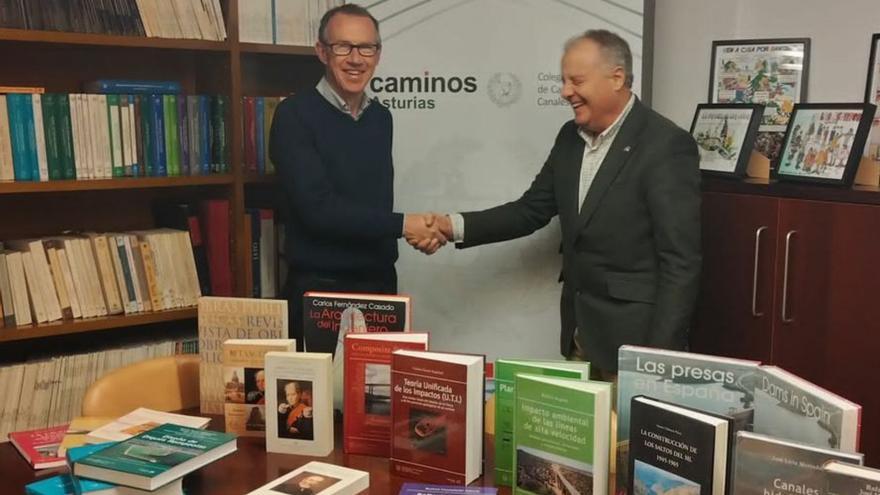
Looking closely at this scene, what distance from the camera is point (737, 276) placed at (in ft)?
8.90

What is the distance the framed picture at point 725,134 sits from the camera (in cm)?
275

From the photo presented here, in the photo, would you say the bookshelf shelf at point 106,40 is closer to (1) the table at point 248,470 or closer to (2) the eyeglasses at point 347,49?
(2) the eyeglasses at point 347,49

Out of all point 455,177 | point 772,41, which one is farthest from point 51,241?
point 772,41

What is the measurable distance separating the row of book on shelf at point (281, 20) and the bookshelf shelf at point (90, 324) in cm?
100

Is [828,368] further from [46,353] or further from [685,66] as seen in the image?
[46,353]

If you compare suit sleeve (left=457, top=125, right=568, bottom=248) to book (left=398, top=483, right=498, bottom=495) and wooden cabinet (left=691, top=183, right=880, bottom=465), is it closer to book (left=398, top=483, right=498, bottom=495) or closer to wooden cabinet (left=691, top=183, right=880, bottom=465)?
wooden cabinet (left=691, top=183, right=880, bottom=465)

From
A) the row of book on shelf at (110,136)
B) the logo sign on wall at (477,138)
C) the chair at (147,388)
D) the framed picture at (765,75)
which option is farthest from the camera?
the logo sign on wall at (477,138)

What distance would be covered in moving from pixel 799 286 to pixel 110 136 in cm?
221

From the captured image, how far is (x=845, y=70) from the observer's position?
9.20 ft

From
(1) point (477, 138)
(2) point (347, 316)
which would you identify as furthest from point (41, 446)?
(1) point (477, 138)

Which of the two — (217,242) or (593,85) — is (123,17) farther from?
(593,85)

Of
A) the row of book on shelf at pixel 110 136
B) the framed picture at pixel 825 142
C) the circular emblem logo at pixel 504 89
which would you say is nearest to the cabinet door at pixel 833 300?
the framed picture at pixel 825 142

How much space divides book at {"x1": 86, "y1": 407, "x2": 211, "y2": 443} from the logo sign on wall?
1.52 m

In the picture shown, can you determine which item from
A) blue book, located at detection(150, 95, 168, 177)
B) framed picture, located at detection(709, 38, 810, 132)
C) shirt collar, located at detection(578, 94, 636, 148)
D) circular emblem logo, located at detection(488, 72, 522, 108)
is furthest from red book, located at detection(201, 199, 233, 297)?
framed picture, located at detection(709, 38, 810, 132)
